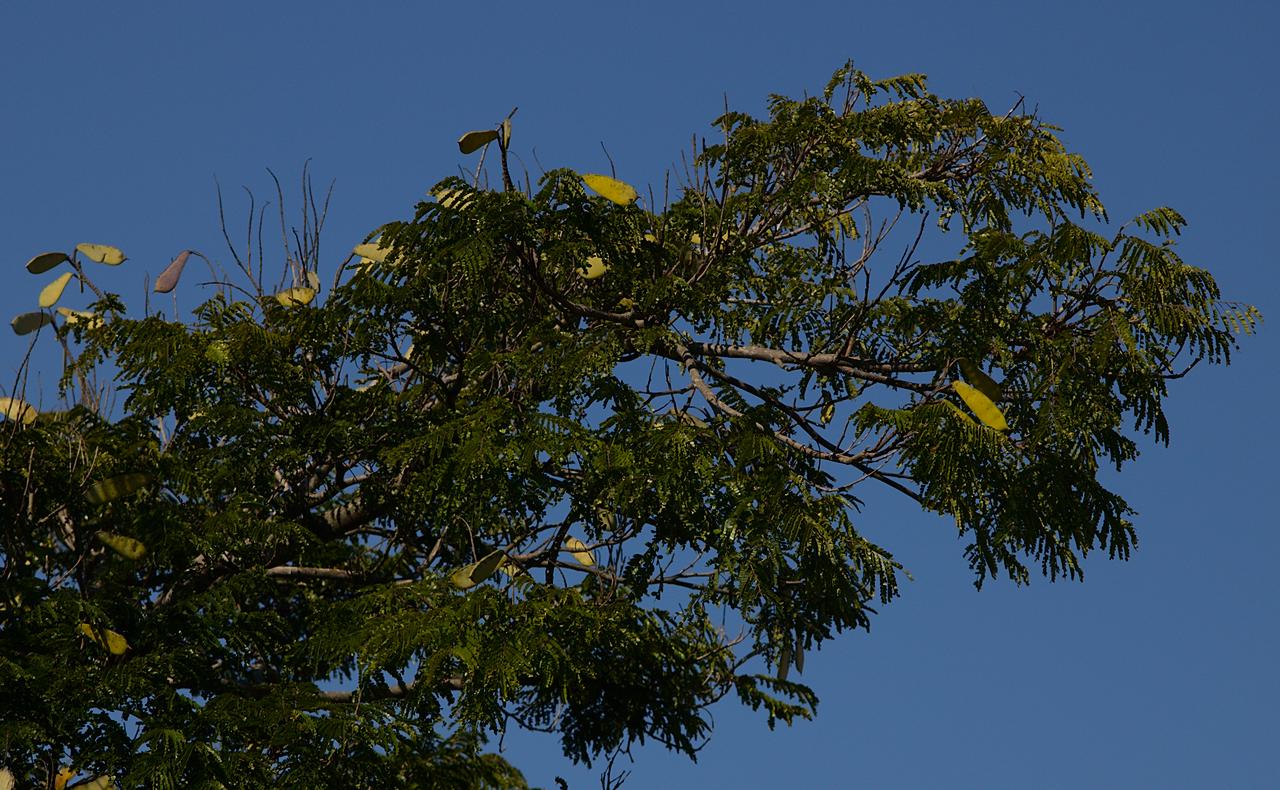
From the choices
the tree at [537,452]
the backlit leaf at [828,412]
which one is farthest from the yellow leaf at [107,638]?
the backlit leaf at [828,412]

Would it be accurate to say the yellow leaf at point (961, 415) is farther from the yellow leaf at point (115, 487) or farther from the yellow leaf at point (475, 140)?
the yellow leaf at point (115, 487)

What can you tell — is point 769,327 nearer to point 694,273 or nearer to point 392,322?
point 694,273

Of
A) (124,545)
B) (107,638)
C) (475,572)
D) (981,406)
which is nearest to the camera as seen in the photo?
(107,638)

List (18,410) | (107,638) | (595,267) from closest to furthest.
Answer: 1. (107,638)
2. (18,410)
3. (595,267)

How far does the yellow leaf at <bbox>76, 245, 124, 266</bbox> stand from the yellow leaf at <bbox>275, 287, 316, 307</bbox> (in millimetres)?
903

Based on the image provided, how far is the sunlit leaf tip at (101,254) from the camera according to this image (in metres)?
9.66

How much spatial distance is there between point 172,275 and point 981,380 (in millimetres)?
4201

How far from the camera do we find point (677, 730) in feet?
32.4

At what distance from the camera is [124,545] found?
8.52 m

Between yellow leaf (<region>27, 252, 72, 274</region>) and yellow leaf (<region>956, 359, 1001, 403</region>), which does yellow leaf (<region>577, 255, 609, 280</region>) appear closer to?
yellow leaf (<region>956, 359, 1001, 403</region>)

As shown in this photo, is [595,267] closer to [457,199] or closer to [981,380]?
[457,199]

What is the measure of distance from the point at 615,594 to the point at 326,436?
1.71m

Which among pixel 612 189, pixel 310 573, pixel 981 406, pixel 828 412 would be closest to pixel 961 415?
pixel 981 406

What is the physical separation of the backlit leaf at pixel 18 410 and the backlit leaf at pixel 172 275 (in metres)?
0.97
